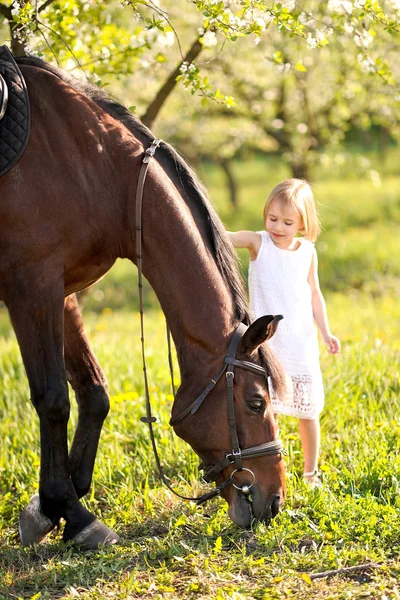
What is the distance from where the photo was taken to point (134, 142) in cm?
331

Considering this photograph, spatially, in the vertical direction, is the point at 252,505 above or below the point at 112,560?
above

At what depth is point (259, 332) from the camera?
2.91 m

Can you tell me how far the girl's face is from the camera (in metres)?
3.69

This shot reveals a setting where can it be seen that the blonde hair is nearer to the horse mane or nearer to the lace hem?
Answer: the horse mane

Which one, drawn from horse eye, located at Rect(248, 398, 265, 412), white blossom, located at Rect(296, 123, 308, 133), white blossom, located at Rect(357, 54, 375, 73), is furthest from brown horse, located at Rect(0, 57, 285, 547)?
white blossom, located at Rect(296, 123, 308, 133)

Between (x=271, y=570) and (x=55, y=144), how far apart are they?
2054 millimetres

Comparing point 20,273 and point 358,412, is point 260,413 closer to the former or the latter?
point 20,273

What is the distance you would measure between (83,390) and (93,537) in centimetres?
75

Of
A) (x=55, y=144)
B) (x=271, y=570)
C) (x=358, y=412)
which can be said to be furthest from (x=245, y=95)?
(x=271, y=570)

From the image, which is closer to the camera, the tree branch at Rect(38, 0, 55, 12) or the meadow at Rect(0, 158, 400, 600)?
the meadow at Rect(0, 158, 400, 600)

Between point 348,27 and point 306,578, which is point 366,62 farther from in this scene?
point 306,578

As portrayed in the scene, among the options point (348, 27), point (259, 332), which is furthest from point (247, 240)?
point (348, 27)

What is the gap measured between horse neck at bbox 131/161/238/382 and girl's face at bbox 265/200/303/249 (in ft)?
2.03

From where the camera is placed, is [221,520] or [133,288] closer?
[221,520]
